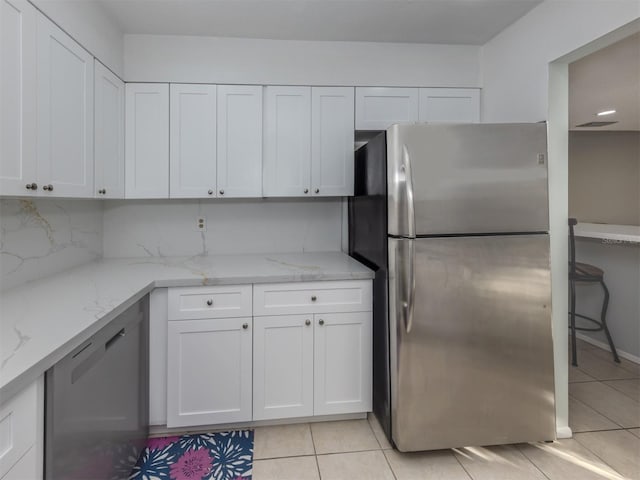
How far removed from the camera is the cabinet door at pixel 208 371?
6.13 ft

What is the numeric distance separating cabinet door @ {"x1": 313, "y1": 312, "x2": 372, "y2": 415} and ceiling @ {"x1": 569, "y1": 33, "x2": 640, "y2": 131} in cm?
231

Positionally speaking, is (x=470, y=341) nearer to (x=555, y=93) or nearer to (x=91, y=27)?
(x=555, y=93)

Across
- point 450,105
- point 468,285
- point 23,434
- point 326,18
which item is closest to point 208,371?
point 23,434

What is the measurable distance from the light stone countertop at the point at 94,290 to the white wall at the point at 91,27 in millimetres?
1147

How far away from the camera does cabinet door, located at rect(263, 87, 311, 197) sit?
7.57 ft

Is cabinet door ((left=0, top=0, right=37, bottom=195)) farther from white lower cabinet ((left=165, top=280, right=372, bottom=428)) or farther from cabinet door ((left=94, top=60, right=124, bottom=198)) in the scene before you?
white lower cabinet ((left=165, top=280, right=372, bottom=428))

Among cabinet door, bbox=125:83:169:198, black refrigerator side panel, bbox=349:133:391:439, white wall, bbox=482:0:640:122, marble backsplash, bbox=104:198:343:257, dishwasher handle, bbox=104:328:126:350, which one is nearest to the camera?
dishwasher handle, bbox=104:328:126:350

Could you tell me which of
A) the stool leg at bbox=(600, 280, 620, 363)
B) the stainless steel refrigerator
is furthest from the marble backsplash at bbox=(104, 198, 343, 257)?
the stool leg at bbox=(600, 280, 620, 363)

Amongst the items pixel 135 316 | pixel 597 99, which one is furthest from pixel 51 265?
pixel 597 99

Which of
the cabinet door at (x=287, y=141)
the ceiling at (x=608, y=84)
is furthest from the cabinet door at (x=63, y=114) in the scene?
the ceiling at (x=608, y=84)

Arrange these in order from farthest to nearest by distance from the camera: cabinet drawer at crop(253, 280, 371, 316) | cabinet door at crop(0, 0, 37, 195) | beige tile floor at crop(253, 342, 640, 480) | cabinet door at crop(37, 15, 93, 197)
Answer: cabinet drawer at crop(253, 280, 371, 316), beige tile floor at crop(253, 342, 640, 480), cabinet door at crop(37, 15, 93, 197), cabinet door at crop(0, 0, 37, 195)

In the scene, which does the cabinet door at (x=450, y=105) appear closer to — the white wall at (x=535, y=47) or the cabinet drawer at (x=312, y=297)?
the white wall at (x=535, y=47)

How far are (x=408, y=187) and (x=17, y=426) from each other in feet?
5.10

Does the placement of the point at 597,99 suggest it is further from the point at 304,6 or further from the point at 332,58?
the point at 304,6
